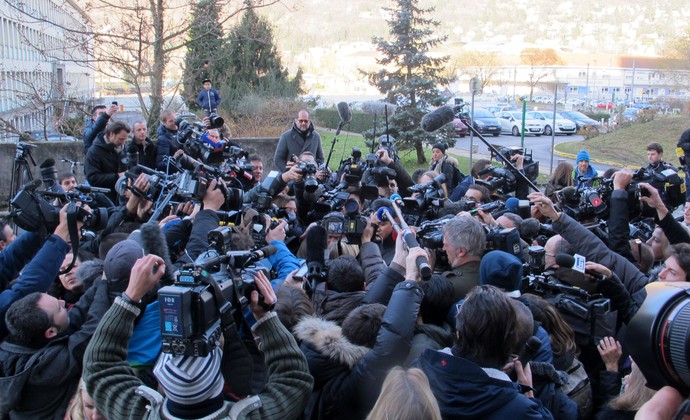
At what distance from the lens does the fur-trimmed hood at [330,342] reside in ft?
9.82

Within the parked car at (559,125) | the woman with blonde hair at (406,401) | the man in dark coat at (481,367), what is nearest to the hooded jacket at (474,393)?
the man in dark coat at (481,367)

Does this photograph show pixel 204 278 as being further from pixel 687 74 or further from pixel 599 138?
pixel 687 74

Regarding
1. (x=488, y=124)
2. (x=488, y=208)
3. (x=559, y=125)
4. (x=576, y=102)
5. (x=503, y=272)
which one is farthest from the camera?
(x=576, y=102)

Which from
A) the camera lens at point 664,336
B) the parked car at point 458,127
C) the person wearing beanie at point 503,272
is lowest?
the person wearing beanie at point 503,272

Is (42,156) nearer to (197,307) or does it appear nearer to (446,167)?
(446,167)

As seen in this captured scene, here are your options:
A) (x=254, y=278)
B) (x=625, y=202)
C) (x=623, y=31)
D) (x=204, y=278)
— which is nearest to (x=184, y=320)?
(x=204, y=278)

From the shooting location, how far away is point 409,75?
812 inches

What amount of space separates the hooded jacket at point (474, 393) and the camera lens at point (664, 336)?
2.52ft

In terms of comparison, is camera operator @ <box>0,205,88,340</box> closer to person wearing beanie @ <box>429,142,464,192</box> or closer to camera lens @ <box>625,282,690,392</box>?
camera lens @ <box>625,282,690,392</box>

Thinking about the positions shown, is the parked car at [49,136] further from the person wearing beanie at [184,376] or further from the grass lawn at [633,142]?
the grass lawn at [633,142]

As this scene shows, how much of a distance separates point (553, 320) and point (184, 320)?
2.24 m

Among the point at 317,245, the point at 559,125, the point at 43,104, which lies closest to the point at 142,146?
the point at 317,245

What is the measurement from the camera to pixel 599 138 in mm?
26453

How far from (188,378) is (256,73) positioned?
21.7 metres
